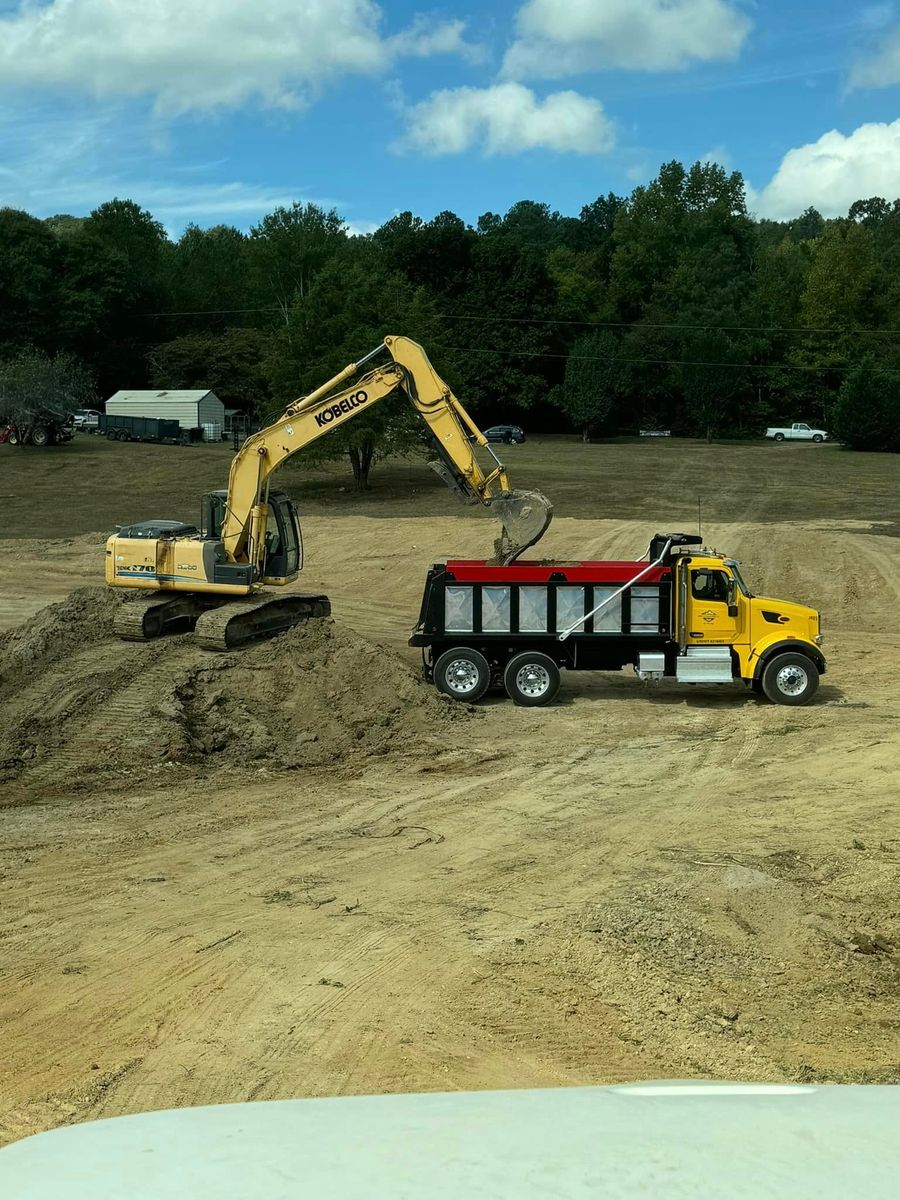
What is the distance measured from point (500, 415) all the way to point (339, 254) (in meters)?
15.7

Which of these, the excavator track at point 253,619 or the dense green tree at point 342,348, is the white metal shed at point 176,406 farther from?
the excavator track at point 253,619

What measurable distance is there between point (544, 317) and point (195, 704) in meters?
66.8

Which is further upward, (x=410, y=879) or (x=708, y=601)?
(x=708, y=601)

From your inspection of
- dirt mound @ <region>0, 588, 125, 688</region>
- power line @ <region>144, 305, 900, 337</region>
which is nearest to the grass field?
power line @ <region>144, 305, 900, 337</region>

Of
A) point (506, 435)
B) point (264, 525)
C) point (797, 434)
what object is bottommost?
point (264, 525)

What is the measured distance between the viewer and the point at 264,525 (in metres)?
21.1

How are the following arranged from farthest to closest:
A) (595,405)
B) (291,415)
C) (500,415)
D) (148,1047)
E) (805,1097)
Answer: (500,415) → (595,405) → (291,415) → (148,1047) → (805,1097)

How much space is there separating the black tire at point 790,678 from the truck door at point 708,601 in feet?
3.44

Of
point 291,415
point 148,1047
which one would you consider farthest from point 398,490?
point 148,1047

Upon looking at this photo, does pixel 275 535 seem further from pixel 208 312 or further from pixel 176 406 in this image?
pixel 208 312

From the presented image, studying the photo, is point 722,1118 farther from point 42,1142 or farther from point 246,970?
point 246,970

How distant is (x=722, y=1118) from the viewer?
2572mm

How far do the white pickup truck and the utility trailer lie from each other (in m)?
66.6

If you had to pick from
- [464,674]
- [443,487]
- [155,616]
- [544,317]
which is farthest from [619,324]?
[464,674]
